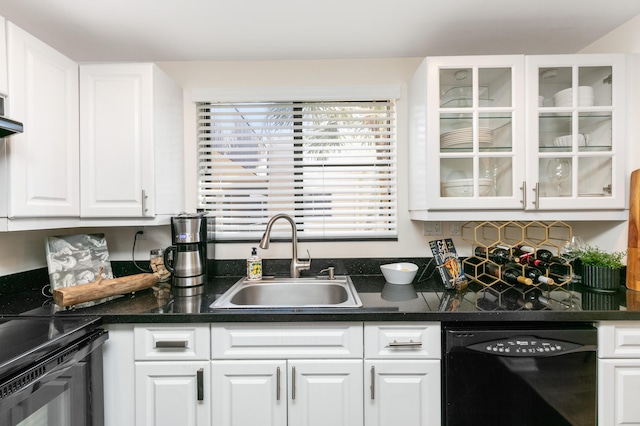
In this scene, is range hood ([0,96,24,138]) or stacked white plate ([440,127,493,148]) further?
stacked white plate ([440,127,493,148])

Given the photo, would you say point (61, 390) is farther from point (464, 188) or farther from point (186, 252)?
point (464, 188)

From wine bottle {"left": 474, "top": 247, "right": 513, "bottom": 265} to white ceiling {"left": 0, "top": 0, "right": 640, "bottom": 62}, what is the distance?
123 cm

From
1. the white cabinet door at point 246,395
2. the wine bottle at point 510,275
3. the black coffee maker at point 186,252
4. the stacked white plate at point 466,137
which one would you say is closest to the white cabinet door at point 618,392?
the wine bottle at point 510,275

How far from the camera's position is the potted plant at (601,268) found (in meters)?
1.54

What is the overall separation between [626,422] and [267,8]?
2446 millimetres

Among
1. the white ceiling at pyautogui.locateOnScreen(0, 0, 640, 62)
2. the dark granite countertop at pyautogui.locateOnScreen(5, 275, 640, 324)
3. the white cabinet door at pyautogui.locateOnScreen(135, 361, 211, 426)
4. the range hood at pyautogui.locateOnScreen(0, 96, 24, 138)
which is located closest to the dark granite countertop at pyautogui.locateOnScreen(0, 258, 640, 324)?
the dark granite countertop at pyautogui.locateOnScreen(5, 275, 640, 324)

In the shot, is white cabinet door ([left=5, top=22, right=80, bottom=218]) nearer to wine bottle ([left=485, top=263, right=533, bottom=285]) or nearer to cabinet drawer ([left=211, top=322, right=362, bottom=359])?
cabinet drawer ([left=211, top=322, right=362, bottom=359])

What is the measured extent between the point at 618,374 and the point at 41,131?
2.76m

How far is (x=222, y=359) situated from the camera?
1293 millimetres

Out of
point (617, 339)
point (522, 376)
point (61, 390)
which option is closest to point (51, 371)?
point (61, 390)

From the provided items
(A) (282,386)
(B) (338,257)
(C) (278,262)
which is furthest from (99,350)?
(B) (338,257)

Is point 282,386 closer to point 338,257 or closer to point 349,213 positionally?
point 338,257

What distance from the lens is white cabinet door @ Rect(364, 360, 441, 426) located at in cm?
128

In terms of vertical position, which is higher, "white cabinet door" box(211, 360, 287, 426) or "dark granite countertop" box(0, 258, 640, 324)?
"dark granite countertop" box(0, 258, 640, 324)
